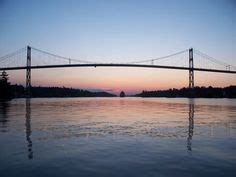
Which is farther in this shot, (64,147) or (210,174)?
(64,147)

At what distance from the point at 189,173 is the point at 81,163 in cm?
307

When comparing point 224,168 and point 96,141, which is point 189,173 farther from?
point 96,141

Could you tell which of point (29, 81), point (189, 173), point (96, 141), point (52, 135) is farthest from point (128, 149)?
point (29, 81)

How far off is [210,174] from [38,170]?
4.42 meters

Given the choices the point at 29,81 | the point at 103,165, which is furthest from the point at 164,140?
the point at 29,81

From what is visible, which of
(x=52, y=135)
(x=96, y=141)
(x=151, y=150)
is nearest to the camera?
(x=151, y=150)

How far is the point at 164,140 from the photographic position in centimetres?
1378

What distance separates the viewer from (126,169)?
28.6 feet

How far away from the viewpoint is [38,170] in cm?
846

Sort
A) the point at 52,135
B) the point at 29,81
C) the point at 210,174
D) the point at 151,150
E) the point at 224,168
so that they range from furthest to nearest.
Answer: the point at 29,81
the point at 52,135
the point at 151,150
the point at 224,168
the point at 210,174

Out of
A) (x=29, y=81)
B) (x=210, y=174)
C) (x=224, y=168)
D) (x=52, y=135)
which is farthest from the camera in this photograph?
(x=29, y=81)

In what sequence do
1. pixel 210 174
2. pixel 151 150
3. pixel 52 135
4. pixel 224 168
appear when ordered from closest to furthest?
1. pixel 210 174
2. pixel 224 168
3. pixel 151 150
4. pixel 52 135

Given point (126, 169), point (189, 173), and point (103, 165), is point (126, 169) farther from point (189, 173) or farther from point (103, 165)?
point (189, 173)

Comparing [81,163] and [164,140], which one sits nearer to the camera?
[81,163]
